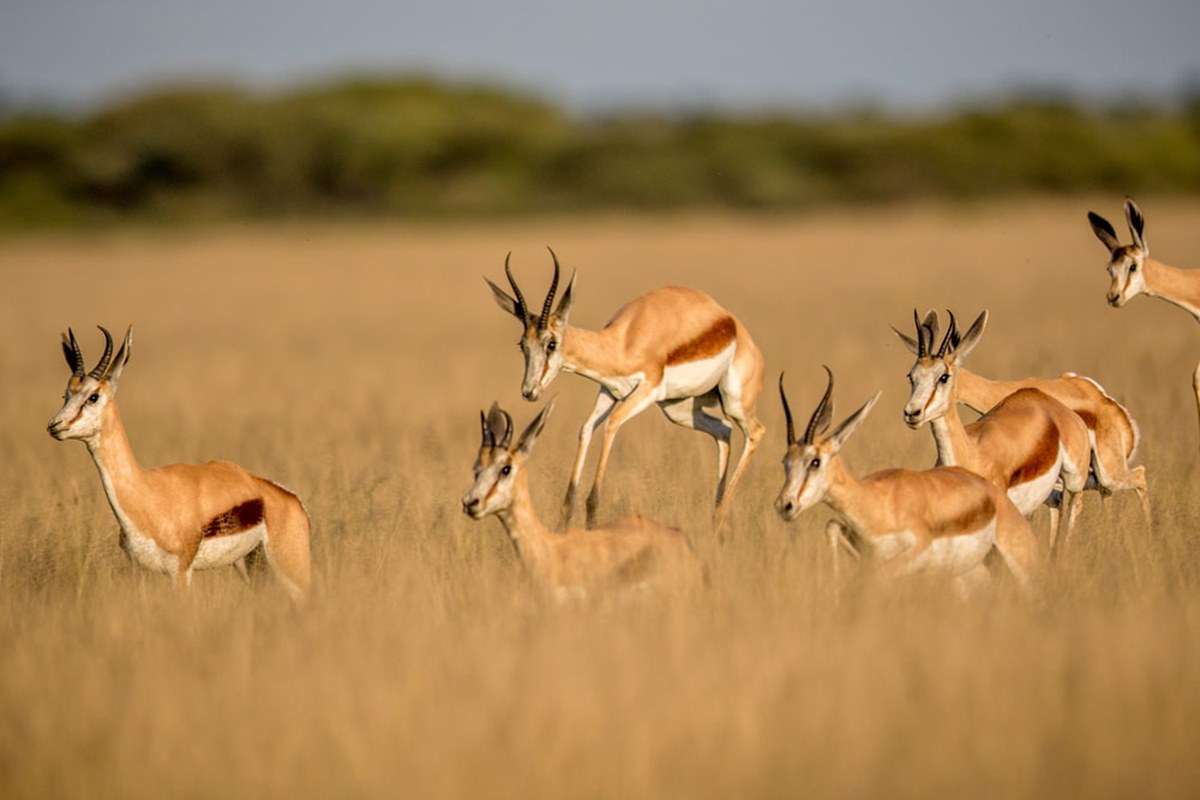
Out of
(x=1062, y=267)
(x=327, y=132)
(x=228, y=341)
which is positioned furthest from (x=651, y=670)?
(x=327, y=132)

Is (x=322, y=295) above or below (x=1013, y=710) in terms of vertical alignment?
above

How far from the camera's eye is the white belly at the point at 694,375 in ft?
30.0

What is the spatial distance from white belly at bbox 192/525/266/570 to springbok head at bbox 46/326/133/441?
2.39ft

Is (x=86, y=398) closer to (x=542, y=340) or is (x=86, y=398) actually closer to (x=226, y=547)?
(x=226, y=547)

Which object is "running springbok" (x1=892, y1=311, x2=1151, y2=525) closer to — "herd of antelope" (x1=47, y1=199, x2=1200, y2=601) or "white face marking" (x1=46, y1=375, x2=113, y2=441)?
"herd of antelope" (x1=47, y1=199, x2=1200, y2=601)

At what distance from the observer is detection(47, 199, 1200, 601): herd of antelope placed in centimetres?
654

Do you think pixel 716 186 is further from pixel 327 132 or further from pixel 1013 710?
pixel 1013 710

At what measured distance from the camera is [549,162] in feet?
181

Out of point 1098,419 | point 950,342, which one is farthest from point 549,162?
point 950,342

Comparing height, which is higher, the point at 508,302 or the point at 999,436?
the point at 508,302

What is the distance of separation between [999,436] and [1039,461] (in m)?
0.23

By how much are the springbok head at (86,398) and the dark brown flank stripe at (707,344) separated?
3223 millimetres

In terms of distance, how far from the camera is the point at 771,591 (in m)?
6.39

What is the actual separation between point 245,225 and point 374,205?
4882 mm
